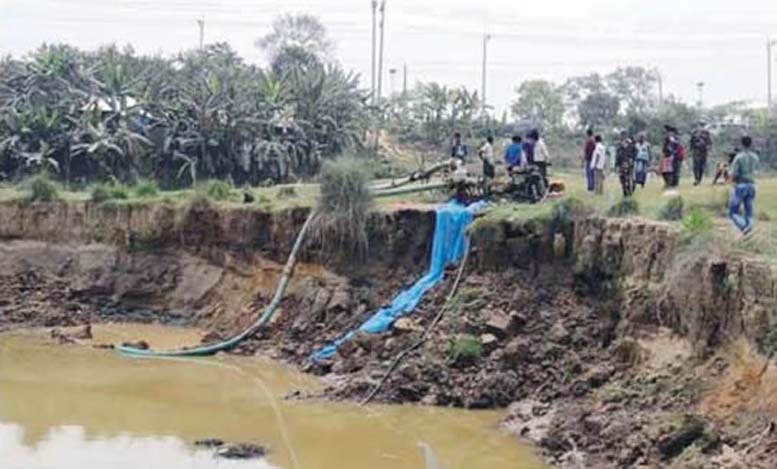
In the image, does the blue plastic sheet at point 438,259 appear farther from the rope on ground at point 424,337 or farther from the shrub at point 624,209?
the shrub at point 624,209

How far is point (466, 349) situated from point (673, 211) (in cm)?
360

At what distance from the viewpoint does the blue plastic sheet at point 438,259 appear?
1966 centimetres

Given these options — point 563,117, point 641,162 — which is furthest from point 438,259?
point 563,117

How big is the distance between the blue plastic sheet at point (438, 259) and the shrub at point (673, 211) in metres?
3.50

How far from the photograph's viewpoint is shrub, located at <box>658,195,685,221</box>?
17688 mm

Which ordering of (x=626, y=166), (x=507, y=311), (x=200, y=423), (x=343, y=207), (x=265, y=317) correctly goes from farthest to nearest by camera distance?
(x=265, y=317), (x=343, y=207), (x=626, y=166), (x=507, y=311), (x=200, y=423)

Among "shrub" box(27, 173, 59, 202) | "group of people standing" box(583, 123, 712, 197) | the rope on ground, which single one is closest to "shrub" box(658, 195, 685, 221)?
"group of people standing" box(583, 123, 712, 197)

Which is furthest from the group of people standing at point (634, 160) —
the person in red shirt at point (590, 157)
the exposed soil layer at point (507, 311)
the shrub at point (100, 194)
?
the shrub at point (100, 194)

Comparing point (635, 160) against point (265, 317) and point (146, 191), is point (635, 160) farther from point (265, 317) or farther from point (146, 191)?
point (146, 191)

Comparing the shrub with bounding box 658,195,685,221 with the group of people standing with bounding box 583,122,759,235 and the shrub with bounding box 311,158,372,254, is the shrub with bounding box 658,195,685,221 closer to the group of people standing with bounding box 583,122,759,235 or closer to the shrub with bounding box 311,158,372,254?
the group of people standing with bounding box 583,122,759,235

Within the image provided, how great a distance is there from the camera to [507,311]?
18469 millimetres

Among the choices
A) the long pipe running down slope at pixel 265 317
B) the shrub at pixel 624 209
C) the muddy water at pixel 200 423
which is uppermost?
the shrub at pixel 624 209

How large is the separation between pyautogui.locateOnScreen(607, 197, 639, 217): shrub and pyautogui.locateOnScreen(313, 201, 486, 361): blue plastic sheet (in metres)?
2.66

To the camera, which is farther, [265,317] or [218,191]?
[218,191]
